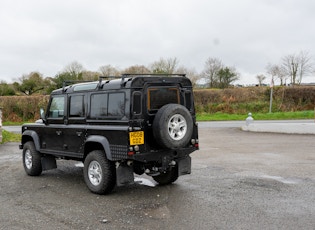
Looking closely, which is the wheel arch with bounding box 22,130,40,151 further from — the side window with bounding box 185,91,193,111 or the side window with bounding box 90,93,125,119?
the side window with bounding box 185,91,193,111

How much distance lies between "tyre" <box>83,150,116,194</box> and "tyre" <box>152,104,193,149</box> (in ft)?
3.40

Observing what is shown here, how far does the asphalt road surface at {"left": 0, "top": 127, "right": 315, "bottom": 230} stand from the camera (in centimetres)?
507

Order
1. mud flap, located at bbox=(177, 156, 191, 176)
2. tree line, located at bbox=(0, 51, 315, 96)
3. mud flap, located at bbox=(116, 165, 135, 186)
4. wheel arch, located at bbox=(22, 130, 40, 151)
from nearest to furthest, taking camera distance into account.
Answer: mud flap, located at bbox=(116, 165, 135, 186), mud flap, located at bbox=(177, 156, 191, 176), wheel arch, located at bbox=(22, 130, 40, 151), tree line, located at bbox=(0, 51, 315, 96)

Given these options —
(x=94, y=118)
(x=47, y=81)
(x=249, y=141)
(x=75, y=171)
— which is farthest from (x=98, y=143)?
(x=47, y=81)

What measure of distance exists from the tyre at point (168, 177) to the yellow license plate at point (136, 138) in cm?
128

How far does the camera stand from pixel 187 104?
713 centimetres

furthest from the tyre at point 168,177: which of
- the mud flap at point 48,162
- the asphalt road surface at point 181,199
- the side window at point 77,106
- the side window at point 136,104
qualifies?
the mud flap at point 48,162

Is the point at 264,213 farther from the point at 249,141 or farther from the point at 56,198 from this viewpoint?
the point at 249,141

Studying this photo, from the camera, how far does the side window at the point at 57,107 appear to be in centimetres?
793

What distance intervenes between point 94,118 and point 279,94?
29.3 meters

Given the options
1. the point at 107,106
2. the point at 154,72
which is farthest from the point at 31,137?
the point at 154,72

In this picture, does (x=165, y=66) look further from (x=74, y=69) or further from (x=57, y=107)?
(x=57, y=107)

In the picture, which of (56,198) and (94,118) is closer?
(56,198)

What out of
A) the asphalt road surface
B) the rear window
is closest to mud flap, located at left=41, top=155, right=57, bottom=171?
the asphalt road surface
